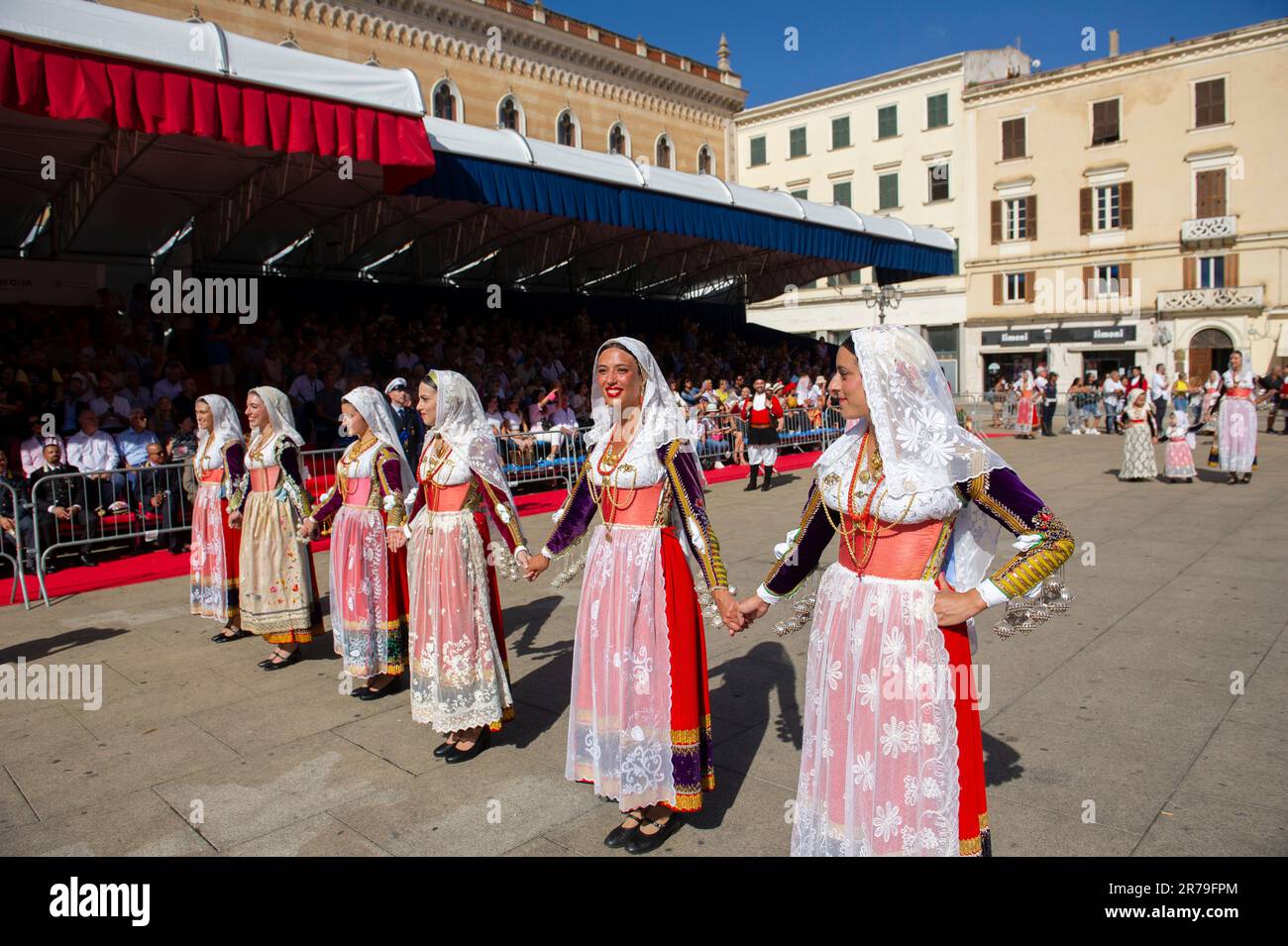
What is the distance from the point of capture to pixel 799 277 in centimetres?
2459

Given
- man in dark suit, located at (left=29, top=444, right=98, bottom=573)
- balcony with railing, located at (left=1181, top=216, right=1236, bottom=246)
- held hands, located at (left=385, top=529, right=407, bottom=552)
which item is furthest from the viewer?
balcony with railing, located at (left=1181, top=216, right=1236, bottom=246)

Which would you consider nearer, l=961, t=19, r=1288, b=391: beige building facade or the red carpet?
the red carpet

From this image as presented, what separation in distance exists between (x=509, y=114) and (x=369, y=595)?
27702 millimetres

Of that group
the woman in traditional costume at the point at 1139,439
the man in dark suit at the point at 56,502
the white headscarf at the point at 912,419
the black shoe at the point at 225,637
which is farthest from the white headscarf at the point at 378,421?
the woman in traditional costume at the point at 1139,439

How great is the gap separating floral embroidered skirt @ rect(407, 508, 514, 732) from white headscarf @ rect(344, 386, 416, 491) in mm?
876

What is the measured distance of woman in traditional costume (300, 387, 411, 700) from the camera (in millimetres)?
5414

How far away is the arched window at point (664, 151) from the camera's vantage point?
35000mm

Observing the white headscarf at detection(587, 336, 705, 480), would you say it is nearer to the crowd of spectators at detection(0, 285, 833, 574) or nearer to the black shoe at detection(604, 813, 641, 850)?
the black shoe at detection(604, 813, 641, 850)

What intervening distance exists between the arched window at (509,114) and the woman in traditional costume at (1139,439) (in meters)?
22.7

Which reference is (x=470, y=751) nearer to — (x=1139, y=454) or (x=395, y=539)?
(x=395, y=539)

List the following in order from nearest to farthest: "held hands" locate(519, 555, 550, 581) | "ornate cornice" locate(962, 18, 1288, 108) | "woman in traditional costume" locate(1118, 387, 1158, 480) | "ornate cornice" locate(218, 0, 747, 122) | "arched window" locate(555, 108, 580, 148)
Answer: "held hands" locate(519, 555, 550, 581), "woman in traditional costume" locate(1118, 387, 1158, 480), "ornate cornice" locate(218, 0, 747, 122), "arched window" locate(555, 108, 580, 148), "ornate cornice" locate(962, 18, 1288, 108)

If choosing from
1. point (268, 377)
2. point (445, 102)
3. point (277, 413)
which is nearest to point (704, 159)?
point (445, 102)

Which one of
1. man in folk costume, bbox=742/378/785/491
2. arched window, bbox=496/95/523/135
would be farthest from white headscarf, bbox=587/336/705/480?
arched window, bbox=496/95/523/135

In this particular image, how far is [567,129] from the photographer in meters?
31.6
